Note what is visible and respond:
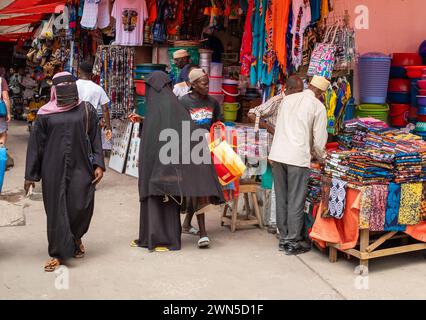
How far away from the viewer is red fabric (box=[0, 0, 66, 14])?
497 inches

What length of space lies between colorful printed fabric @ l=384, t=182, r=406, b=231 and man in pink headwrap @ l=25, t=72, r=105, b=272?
104 inches

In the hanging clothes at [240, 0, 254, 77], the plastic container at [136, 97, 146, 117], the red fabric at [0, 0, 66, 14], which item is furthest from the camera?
the red fabric at [0, 0, 66, 14]

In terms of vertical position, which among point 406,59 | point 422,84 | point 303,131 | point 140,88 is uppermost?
point 406,59

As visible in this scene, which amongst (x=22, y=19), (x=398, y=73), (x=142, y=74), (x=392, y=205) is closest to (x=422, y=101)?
(x=398, y=73)

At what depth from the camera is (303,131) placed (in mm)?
5785

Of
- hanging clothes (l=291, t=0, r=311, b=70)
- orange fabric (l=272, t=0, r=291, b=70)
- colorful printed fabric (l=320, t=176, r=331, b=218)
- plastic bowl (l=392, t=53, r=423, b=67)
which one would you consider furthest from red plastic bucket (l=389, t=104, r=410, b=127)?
colorful printed fabric (l=320, t=176, r=331, b=218)

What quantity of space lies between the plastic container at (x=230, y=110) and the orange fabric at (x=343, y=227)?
355 centimetres

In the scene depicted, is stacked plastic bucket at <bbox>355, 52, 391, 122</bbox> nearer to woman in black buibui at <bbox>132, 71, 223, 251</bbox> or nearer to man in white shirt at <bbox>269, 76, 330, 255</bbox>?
man in white shirt at <bbox>269, 76, 330, 255</bbox>

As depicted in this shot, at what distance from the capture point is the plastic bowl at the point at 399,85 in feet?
25.9

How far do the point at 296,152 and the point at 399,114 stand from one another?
2718 mm

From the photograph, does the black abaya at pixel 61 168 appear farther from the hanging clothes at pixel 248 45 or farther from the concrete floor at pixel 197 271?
the hanging clothes at pixel 248 45

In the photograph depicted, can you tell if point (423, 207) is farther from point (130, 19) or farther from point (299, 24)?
point (130, 19)

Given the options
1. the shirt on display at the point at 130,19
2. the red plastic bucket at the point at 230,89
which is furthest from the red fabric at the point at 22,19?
the red plastic bucket at the point at 230,89
